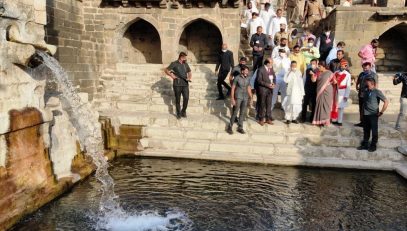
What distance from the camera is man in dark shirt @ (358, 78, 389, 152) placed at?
23.1 ft

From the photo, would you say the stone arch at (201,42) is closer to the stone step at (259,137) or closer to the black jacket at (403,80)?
the stone step at (259,137)

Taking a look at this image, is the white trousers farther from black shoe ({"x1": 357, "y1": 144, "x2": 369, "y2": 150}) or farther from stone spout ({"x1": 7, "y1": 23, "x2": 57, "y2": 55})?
stone spout ({"x1": 7, "y1": 23, "x2": 57, "y2": 55})

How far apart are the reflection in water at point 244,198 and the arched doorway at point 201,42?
9342 mm

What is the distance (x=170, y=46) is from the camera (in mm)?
14000

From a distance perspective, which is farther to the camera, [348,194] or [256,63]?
[256,63]

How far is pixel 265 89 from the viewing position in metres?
8.20

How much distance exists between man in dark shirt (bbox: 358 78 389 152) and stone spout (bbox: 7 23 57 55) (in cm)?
609

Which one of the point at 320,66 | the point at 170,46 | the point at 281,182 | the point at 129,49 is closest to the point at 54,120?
the point at 281,182

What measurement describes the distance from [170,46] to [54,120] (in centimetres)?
860

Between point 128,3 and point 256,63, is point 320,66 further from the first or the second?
point 128,3

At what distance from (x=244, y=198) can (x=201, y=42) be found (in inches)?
445

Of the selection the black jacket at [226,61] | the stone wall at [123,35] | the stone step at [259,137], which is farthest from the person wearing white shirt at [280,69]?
the stone wall at [123,35]

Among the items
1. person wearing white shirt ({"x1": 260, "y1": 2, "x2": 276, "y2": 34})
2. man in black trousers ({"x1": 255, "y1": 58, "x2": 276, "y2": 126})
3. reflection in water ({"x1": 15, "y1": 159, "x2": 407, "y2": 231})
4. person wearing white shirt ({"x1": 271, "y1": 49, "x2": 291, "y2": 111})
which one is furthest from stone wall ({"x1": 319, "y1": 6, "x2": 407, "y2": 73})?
reflection in water ({"x1": 15, "y1": 159, "x2": 407, "y2": 231})

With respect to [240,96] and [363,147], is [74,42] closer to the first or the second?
[240,96]
